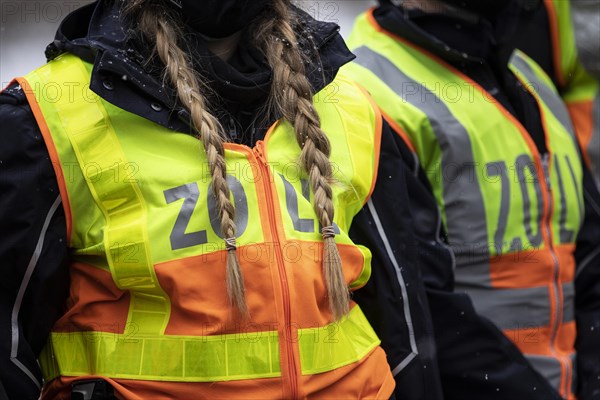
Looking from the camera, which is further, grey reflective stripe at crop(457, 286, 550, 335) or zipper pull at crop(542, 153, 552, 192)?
zipper pull at crop(542, 153, 552, 192)

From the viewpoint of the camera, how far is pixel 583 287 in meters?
3.20

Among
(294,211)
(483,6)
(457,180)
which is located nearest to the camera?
(294,211)

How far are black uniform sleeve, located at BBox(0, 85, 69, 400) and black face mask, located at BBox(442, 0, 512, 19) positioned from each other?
4.78 ft

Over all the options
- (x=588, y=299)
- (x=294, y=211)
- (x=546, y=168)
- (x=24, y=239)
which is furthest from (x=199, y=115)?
(x=588, y=299)

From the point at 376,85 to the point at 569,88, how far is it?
1.02 meters

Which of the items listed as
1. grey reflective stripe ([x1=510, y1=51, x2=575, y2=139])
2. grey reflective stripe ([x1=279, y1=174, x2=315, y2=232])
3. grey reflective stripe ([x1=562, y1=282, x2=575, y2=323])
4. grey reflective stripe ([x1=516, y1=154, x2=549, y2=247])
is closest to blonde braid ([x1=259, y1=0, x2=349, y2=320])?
grey reflective stripe ([x1=279, y1=174, x2=315, y2=232])

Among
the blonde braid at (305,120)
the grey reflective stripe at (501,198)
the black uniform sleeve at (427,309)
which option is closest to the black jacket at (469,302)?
the black uniform sleeve at (427,309)

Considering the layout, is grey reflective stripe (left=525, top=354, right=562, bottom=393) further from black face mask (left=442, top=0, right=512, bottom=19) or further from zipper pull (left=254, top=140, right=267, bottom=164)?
zipper pull (left=254, top=140, right=267, bottom=164)

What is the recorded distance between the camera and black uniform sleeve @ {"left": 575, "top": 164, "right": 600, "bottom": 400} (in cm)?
307

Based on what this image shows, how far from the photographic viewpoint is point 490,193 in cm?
291

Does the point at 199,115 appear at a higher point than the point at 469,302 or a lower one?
higher

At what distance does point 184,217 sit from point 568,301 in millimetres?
1415

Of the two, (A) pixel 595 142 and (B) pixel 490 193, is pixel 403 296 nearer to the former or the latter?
(B) pixel 490 193

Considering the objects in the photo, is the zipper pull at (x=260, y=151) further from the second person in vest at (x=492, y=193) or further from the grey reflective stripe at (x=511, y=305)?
the grey reflective stripe at (x=511, y=305)
